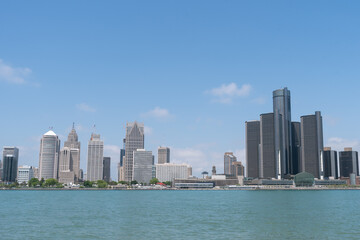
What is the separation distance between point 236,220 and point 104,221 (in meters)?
23.5

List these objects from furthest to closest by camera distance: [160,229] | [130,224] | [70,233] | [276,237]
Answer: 1. [130,224]
2. [160,229]
3. [70,233]
4. [276,237]

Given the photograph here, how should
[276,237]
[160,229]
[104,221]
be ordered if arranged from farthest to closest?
[104,221] → [160,229] → [276,237]

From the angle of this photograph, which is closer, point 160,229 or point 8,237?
point 8,237

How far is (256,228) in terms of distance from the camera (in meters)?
58.4

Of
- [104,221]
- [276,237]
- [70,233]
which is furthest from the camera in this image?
[104,221]

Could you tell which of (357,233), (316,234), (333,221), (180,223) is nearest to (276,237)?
(316,234)

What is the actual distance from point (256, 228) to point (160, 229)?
1451cm

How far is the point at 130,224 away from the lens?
62.9 m

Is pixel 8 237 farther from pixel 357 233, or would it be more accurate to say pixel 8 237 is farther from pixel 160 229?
pixel 357 233

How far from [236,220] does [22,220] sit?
3883cm

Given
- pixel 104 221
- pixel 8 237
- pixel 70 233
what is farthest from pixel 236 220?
pixel 8 237

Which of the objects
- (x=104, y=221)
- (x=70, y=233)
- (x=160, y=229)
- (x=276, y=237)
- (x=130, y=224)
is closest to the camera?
(x=276, y=237)

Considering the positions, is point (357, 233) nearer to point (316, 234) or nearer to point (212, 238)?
point (316, 234)

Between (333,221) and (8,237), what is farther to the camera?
(333,221)
